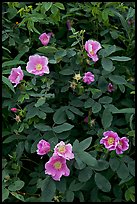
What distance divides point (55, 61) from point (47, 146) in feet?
1.08

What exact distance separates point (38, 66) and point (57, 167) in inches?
15.6

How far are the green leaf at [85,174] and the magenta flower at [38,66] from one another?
388 millimetres

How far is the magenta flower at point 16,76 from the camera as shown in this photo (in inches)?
62.7

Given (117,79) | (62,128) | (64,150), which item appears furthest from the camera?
(117,79)

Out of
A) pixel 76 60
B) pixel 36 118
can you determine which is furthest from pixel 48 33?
pixel 36 118

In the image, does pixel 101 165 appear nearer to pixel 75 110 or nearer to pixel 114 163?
pixel 114 163

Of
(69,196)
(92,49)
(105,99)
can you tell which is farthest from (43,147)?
(92,49)

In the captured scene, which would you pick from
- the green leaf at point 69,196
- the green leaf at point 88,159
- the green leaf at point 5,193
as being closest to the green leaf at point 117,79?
the green leaf at point 88,159

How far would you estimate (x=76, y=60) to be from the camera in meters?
1.65

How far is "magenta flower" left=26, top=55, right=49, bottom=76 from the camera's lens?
1.60m

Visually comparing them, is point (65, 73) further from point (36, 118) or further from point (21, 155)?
point (21, 155)

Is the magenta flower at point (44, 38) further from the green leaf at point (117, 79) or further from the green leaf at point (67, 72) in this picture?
the green leaf at point (117, 79)

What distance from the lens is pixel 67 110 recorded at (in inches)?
62.9

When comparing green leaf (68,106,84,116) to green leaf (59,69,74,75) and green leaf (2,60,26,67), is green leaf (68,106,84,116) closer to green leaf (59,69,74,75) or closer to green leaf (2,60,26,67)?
green leaf (59,69,74,75)
